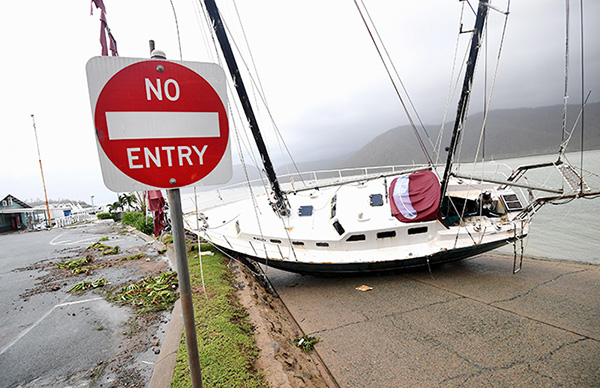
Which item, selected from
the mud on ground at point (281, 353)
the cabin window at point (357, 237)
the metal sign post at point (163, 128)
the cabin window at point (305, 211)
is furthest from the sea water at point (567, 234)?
the metal sign post at point (163, 128)

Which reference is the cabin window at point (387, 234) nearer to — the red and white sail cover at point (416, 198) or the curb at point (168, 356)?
the red and white sail cover at point (416, 198)

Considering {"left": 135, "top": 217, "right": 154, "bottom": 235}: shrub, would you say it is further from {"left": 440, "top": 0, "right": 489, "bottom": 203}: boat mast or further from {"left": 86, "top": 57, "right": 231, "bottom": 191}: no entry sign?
{"left": 86, "top": 57, "right": 231, "bottom": 191}: no entry sign

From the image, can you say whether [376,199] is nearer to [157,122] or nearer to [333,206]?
[333,206]

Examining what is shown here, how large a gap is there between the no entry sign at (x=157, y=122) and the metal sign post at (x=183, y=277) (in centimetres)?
13

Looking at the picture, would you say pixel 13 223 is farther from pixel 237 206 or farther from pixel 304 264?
pixel 304 264

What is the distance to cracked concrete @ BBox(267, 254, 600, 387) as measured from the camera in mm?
4559

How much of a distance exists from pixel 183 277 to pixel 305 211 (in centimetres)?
905

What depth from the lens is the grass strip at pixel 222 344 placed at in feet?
11.1

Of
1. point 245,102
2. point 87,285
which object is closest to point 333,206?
point 245,102

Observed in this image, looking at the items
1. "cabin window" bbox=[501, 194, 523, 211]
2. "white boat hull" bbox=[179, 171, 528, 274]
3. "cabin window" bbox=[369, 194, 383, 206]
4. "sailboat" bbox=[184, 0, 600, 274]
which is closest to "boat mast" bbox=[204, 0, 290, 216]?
"sailboat" bbox=[184, 0, 600, 274]

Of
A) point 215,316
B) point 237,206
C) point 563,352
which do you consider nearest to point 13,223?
point 237,206

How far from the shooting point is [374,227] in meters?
8.85

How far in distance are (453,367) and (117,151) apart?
5961mm

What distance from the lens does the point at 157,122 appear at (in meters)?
1.53
